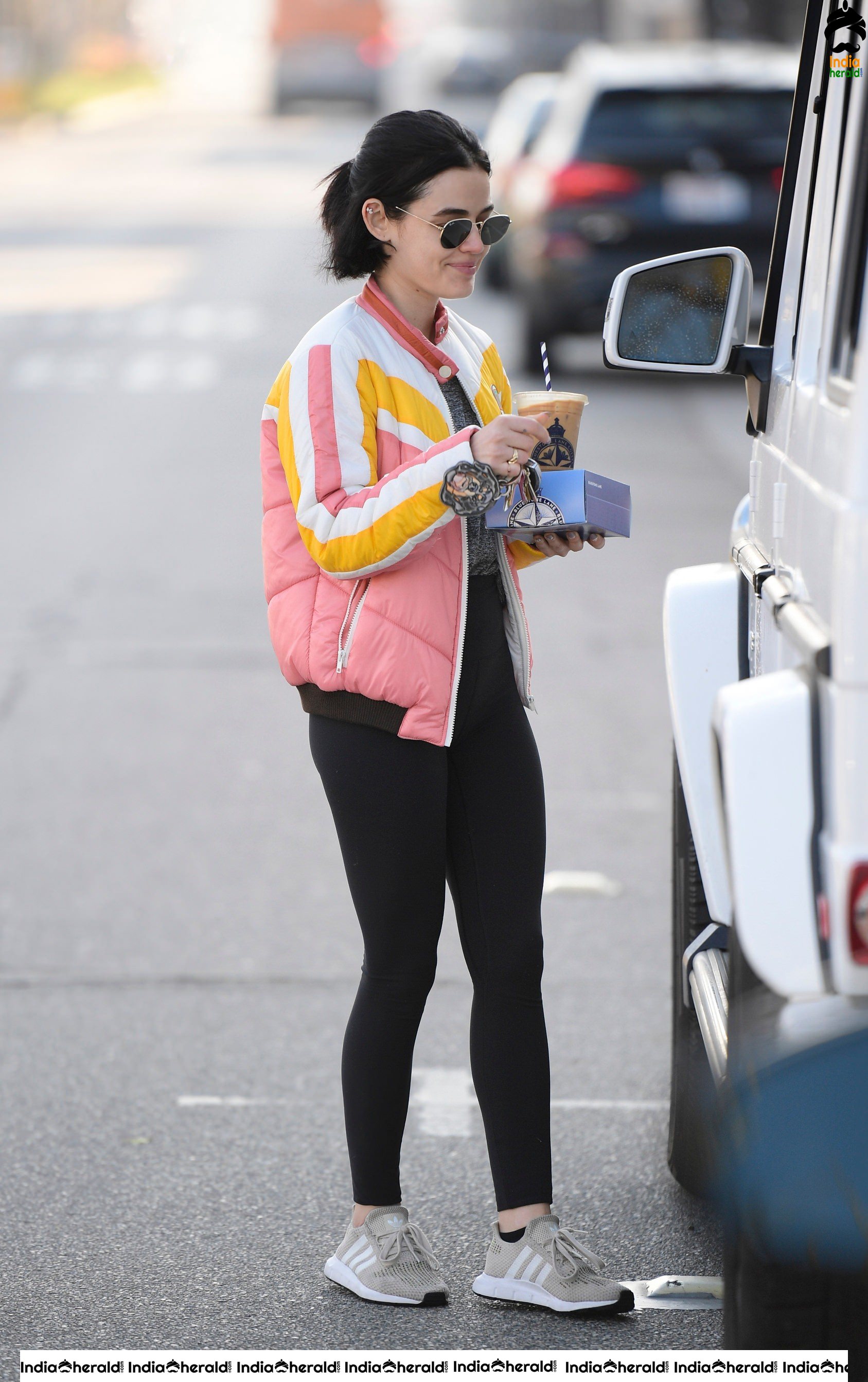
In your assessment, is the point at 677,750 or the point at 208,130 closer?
the point at 677,750

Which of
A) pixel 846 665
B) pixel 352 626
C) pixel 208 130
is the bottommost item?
pixel 208 130

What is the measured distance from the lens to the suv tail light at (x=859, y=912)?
223 centimetres

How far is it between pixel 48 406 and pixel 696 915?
11.9m

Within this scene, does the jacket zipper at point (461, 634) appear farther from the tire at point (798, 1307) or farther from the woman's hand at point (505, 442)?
the tire at point (798, 1307)

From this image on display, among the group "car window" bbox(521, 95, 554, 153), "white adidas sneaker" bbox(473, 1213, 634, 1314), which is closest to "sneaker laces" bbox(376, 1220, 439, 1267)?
"white adidas sneaker" bbox(473, 1213, 634, 1314)

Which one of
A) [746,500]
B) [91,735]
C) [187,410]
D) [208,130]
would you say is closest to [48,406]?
[187,410]

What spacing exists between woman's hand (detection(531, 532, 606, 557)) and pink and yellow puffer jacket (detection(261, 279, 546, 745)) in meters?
0.08

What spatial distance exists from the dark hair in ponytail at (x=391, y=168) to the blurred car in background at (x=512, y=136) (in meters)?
13.9

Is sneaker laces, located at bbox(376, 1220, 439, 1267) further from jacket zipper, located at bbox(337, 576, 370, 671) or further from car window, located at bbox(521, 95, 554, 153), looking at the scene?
car window, located at bbox(521, 95, 554, 153)

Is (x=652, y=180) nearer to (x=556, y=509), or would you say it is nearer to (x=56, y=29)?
(x=556, y=509)

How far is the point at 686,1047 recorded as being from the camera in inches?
147

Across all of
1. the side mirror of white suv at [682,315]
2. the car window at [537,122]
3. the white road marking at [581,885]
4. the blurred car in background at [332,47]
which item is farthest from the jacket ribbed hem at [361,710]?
the blurred car in background at [332,47]

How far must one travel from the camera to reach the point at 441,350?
3.27 metres
